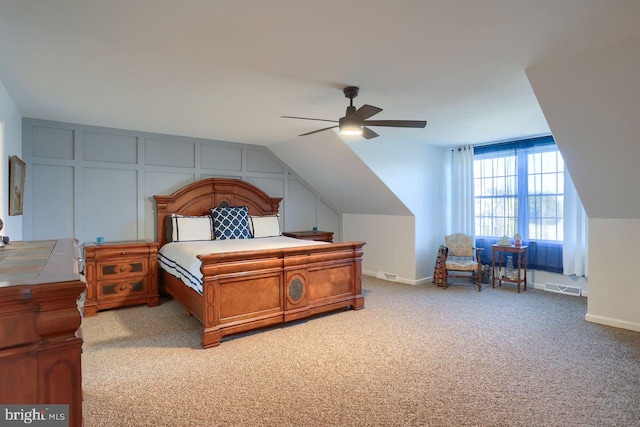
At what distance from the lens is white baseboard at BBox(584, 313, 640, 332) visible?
373cm

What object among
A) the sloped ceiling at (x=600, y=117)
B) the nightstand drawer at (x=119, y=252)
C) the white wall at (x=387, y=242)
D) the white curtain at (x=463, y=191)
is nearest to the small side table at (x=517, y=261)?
the white curtain at (x=463, y=191)

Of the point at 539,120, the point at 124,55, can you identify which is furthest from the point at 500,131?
the point at 124,55

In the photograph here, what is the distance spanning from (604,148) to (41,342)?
161 inches

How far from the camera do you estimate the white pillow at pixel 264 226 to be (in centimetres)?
560

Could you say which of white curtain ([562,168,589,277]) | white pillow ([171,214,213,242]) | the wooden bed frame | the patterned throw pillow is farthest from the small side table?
white pillow ([171,214,213,242])

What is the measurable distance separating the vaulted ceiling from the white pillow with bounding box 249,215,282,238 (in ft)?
6.21

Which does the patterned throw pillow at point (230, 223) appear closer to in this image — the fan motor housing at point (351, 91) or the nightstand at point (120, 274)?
the nightstand at point (120, 274)

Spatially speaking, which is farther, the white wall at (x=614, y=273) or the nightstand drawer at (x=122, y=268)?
the nightstand drawer at (x=122, y=268)

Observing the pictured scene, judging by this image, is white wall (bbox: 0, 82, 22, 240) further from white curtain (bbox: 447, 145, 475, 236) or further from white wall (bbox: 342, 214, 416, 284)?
white curtain (bbox: 447, 145, 475, 236)

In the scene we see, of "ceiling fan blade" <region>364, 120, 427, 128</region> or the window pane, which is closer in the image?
"ceiling fan blade" <region>364, 120, 427, 128</region>

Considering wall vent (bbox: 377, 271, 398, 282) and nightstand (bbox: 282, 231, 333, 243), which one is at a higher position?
nightstand (bbox: 282, 231, 333, 243)

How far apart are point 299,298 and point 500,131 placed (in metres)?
3.65

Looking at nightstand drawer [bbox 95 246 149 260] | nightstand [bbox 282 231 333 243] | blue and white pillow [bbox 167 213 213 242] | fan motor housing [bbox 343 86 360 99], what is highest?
fan motor housing [bbox 343 86 360 99]

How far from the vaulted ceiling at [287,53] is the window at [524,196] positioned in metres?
1.41
